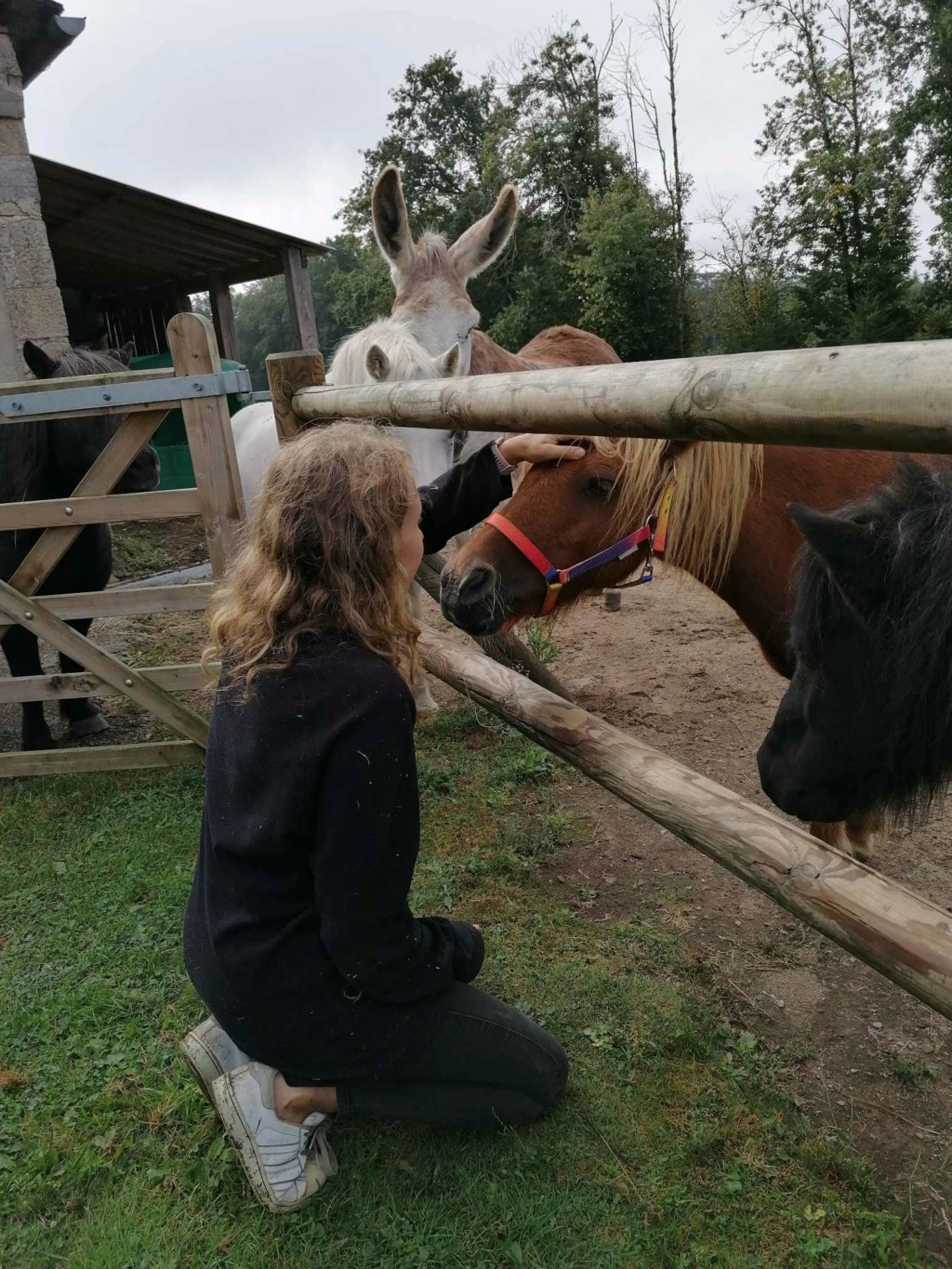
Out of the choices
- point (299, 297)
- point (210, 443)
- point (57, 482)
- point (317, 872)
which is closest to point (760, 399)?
point (317, 872)

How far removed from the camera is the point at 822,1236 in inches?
66.1

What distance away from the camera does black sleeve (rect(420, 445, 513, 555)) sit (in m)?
2.73

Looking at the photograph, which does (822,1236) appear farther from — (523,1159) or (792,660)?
(792,660)

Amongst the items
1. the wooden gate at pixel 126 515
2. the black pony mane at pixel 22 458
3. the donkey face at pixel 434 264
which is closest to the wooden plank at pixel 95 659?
the wooden gate at pixel 126 515

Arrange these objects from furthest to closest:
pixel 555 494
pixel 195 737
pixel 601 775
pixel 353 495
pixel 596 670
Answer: pixel 596 670, pixel 195 737, pixel 555 494, pixel 601 775, pixel 353 495

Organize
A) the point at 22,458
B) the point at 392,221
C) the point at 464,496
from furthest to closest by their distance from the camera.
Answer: the point at 392,221 < the point at 22,458 < the point at 464,496

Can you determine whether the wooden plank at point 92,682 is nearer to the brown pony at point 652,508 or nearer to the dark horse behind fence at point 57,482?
the dark horse behind fence at point 57,482

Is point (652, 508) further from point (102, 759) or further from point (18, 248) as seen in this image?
point (18, 248)

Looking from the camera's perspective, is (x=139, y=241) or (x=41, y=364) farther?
(x=139, y=241)

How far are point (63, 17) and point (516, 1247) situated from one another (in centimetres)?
833

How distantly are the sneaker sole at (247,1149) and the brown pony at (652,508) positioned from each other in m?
1.38

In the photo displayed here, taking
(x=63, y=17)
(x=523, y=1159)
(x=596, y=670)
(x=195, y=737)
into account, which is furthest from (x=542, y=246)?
(x=523, y=1159)

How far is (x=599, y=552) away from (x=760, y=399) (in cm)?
128

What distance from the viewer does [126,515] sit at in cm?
337
